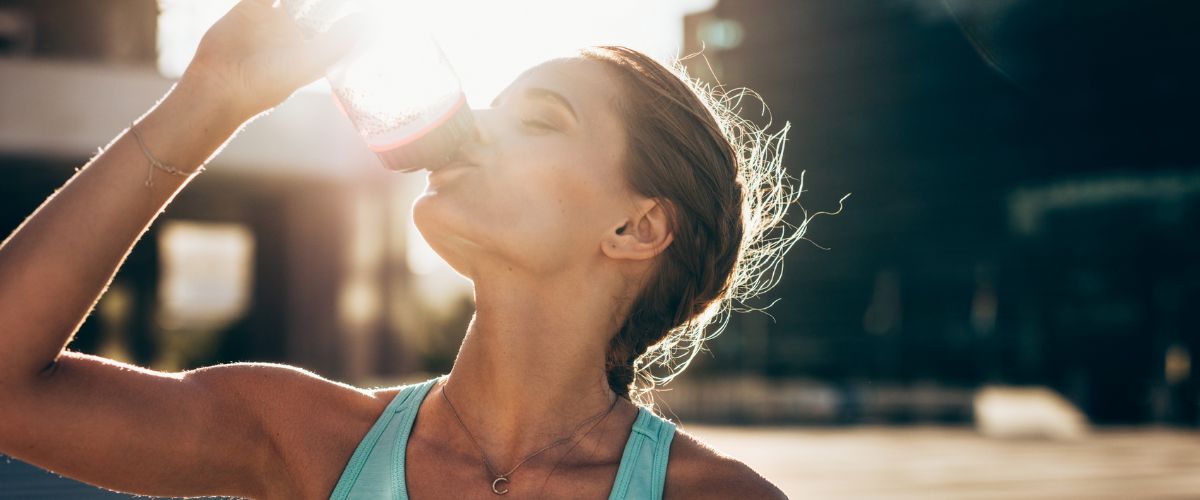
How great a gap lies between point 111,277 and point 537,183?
31.8 inches

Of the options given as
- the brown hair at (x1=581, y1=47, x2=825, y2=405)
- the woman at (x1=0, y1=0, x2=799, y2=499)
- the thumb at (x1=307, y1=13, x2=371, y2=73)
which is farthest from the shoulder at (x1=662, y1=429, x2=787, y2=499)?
the thumb at (x1=307, y1=13, x2=371, y2=73)

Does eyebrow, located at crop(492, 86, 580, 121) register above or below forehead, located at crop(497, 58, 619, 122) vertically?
below

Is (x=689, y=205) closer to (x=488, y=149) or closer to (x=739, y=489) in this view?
(x=488, y=149)

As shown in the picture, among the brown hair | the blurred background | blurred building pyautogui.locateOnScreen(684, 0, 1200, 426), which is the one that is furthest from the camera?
blurred building pyautogui.locateOnScreen(684, 0, 1200, 426)

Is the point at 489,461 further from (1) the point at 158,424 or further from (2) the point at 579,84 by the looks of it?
(2) the point at 579,84

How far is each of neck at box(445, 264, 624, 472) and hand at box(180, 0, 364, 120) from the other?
1.96 ft

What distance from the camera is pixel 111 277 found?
2.10 m

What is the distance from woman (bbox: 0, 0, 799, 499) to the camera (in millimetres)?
2053

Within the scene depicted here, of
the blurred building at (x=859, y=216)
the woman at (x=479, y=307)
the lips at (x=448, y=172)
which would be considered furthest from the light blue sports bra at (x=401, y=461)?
the blurred building at (x=859, y=216)

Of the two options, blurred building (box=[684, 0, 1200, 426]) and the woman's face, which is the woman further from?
blurred building (box=[684, 0, 1200, 426])

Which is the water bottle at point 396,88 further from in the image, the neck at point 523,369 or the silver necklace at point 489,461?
the silver necklace at point 489,461

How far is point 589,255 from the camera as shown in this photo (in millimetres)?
2598

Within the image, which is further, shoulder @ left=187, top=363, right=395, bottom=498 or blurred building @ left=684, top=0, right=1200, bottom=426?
blurred building @ left=684, top=0, right=1200, bottom=426

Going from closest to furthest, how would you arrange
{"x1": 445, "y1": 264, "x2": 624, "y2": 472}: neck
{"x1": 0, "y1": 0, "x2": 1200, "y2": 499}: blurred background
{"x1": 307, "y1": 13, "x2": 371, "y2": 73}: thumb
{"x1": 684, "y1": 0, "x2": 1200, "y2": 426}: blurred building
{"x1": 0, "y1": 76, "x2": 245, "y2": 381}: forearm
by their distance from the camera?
{"x1": 0, "y1": 76, "x2": 245, "y2": 381}: forearm → {"x1": 307, "y1": 13, "x2": 371, "y2": 73}: thumb → {"x1": 445, "y1": 264, "x2": 624, "y2": 472}: neck → {"x1": 0, "y1": 0, "x2": 1200, "y2": 499}: blurred background → {"x1": 684, "y1": 0, "x2": 1200, "y2": 426}: blurred building
